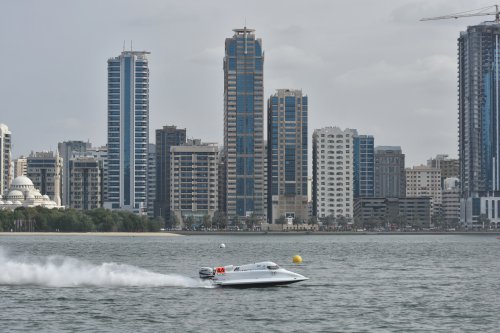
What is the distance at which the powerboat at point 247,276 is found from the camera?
284 ft

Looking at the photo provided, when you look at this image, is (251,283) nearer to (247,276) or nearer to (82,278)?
(247,276)

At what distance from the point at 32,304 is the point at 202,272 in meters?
14.2

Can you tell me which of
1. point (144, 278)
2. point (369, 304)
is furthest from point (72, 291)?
point (369, 304)

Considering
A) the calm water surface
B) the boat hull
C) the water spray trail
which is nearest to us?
the calm water surface

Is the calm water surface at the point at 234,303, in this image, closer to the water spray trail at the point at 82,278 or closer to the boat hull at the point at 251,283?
the water spray trail at the point at 82,278

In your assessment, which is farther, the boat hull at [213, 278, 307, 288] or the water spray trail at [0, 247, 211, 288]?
the water spray trail at [0, 247, 211, 288]

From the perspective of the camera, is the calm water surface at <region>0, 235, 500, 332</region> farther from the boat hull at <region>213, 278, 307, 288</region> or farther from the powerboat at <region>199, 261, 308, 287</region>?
the powerboat at <region>199, 261, 308, 287</region>

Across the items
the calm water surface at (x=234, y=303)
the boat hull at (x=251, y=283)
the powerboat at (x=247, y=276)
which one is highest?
the powerboat at (x=247, y=276)

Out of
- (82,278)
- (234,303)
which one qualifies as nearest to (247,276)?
(234,303)

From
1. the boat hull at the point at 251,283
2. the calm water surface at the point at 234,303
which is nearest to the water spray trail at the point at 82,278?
the calm water surface at the point at 234,303

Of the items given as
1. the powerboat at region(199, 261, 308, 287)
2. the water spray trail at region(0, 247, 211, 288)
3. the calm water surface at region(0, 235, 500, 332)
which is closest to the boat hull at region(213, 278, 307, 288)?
the powerboat at region(199, 261, 308, 287)

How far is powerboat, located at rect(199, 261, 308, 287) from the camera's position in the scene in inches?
3406

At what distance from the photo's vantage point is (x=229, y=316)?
238ft

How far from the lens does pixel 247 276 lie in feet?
285
